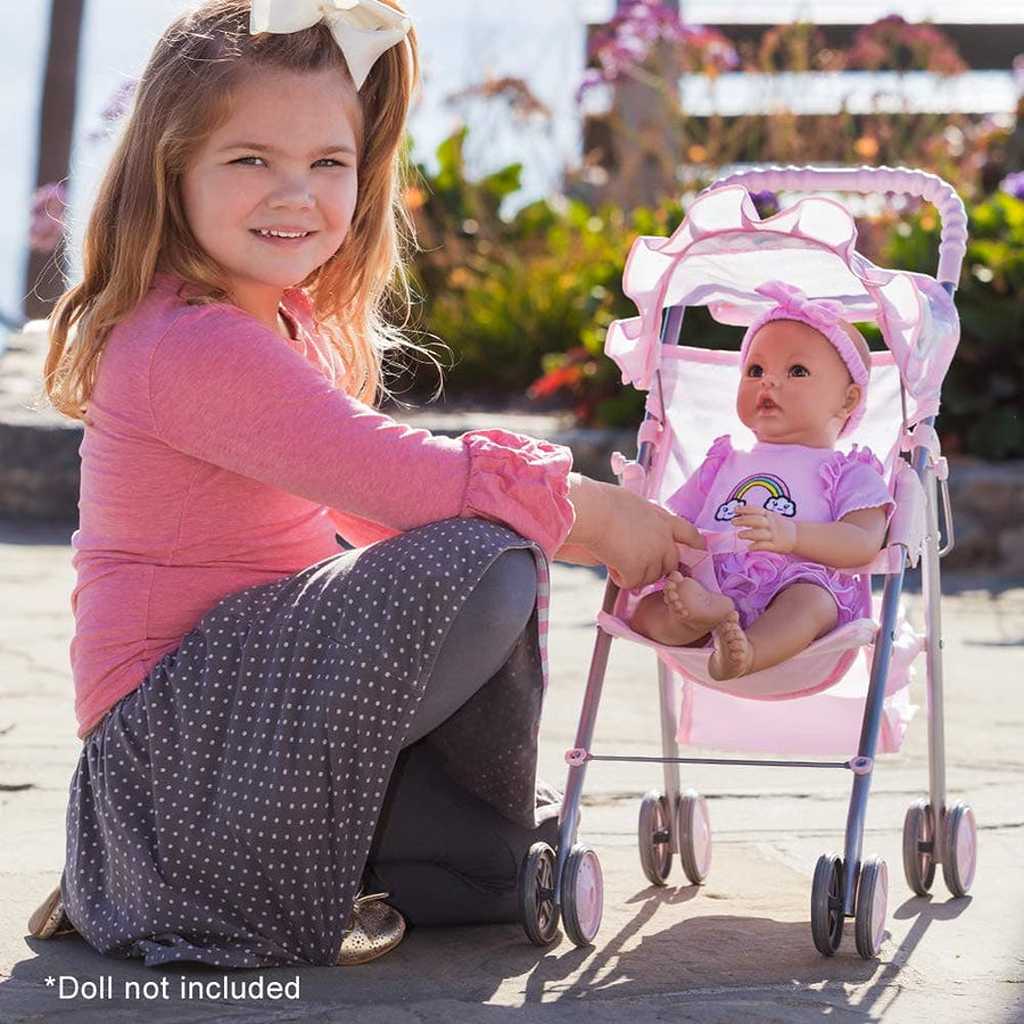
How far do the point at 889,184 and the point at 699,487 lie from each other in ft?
1.72

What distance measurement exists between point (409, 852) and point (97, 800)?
1.31 feet

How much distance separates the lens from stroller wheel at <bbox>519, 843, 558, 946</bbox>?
218 centimetres

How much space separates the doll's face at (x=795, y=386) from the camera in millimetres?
2525

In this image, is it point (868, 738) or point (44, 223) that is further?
point (44, 223)

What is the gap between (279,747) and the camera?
6.78 ft

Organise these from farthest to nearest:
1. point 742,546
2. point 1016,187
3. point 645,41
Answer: point 645,41, point 1016,187, point 742,546

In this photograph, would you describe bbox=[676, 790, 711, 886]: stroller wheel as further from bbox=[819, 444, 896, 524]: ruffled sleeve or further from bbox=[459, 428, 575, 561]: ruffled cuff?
bbox=[459, 428, 575, 561]: ruffled cuff

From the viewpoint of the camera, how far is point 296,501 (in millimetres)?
2346

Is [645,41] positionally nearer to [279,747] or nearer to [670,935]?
[670,935]

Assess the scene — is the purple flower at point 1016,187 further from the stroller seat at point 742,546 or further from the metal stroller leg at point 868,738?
the metal stroller leg at point 868,738

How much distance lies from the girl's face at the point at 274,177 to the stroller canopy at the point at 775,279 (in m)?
0.52

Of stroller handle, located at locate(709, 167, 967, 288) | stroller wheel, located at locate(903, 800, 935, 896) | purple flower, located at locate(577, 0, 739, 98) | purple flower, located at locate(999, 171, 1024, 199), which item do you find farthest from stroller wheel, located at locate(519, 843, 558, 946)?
purple flower, located at locate(577, 0, 739, 98)

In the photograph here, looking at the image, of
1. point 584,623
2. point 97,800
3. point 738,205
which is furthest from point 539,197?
point 97,800

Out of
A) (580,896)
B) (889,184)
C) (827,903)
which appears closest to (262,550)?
(580,896)
